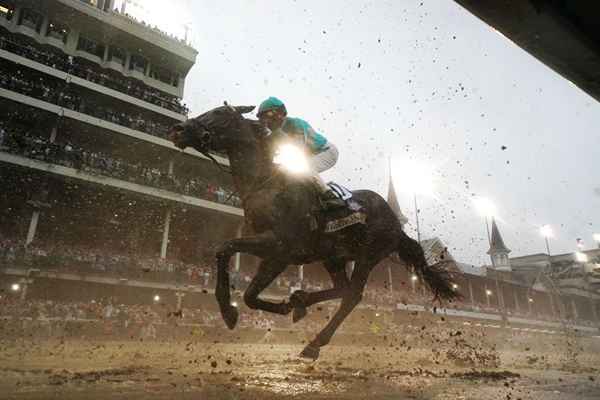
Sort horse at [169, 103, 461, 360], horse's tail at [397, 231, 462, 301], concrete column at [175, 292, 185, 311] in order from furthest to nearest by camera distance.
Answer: concrete column at [175, 292, 185, 311] → horse's tail at [397, 231, 462, 301] → horse at [169, 103, 461, 360]

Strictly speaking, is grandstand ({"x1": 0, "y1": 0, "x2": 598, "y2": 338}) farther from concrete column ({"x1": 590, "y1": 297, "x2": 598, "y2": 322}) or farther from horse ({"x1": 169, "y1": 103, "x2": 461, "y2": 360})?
concrete column ({"x1": 590, "y1": 297, "x2": 598, "y2": 322})

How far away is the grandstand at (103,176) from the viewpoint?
20.4m

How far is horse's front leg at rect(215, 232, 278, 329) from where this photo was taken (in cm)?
479

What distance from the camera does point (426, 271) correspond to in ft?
22.3

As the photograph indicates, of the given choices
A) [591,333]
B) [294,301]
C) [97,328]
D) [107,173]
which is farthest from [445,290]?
[591,333]

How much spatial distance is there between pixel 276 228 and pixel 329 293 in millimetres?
1674

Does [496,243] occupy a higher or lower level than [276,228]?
higher

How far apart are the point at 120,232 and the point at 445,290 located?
21577mm

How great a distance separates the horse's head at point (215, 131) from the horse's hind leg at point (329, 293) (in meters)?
2.25

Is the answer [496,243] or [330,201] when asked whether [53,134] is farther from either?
[496,243]

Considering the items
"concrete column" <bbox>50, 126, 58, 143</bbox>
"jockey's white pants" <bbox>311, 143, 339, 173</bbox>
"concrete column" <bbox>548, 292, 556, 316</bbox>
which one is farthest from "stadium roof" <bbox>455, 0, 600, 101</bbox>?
"concrete column" <bbox>548, 292, 556, 316</bbox>

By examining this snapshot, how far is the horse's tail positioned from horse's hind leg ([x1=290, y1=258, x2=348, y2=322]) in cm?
119

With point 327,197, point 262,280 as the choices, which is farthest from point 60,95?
point 262,280

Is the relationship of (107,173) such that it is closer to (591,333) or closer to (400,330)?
(400,330)
